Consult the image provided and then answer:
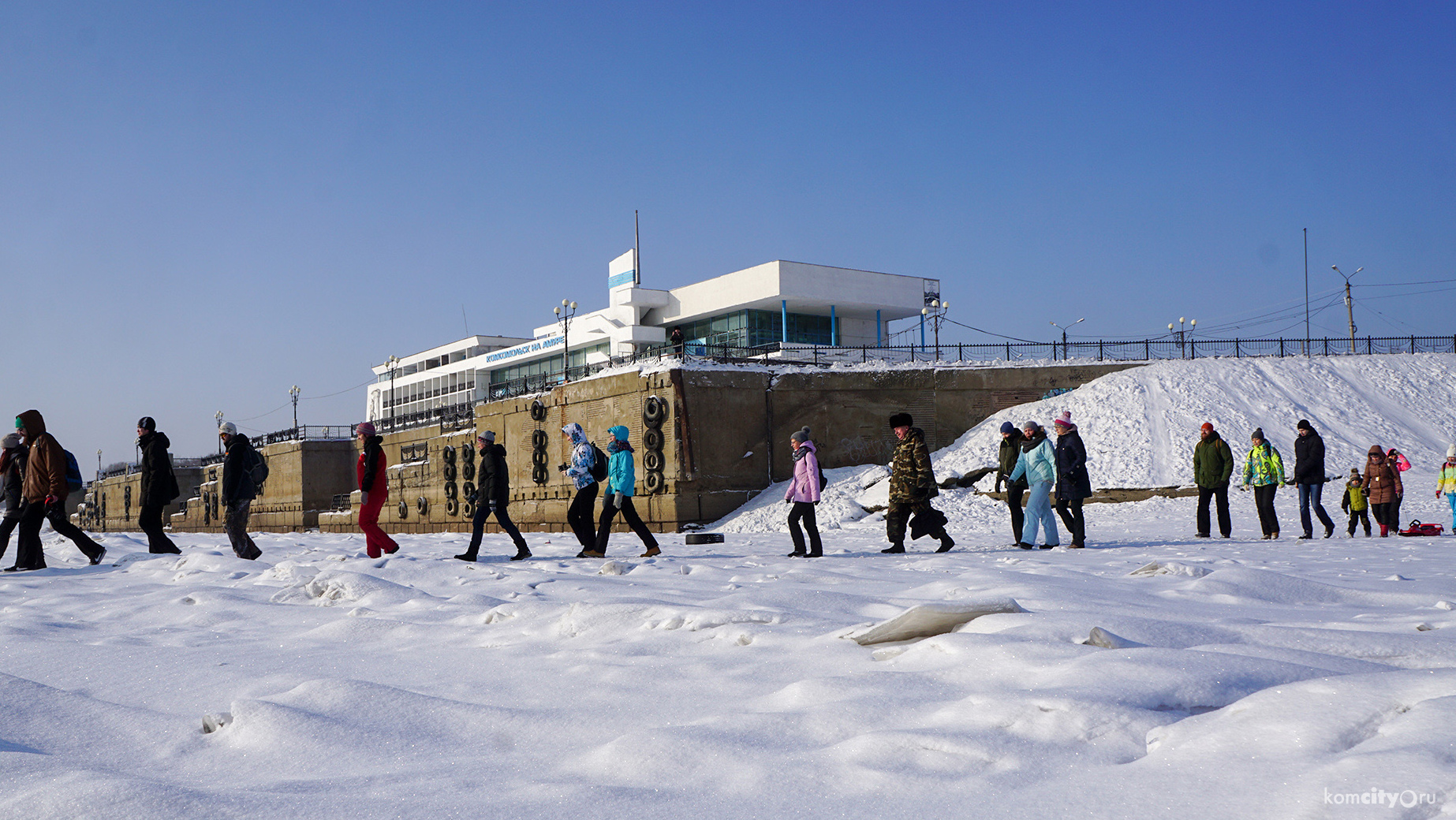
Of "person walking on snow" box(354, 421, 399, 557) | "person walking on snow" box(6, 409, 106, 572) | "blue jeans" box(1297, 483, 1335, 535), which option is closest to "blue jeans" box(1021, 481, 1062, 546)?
"blue jeans" box(1297, 483, 1335, 535)

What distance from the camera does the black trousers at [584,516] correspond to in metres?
12.2

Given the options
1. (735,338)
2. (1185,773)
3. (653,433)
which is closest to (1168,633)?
(1185,773)

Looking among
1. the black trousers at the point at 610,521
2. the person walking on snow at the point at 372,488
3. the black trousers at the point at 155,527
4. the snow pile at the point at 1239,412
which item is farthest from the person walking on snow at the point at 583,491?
the snow pile at the point at 1239,412

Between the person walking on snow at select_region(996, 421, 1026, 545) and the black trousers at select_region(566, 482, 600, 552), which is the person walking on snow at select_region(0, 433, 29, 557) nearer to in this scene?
the black trousers at select_region(566, 482, 600, 552)

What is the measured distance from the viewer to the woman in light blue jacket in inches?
495

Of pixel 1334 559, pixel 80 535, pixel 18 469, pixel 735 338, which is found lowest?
pixel 1334 559

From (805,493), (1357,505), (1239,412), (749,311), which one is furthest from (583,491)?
(749,311)

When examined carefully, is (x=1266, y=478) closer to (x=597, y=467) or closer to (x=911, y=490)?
(x=911, y=490)

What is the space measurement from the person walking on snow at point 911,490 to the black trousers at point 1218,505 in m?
4.73

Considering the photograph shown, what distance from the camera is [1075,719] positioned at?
10.7 ft

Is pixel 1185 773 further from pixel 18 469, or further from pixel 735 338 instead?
pixel 735 338

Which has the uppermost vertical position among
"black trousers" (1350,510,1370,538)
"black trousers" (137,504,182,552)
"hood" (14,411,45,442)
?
"hood" (14,411,45,442)

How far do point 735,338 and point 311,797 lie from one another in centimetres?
4789

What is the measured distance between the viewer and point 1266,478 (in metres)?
14.3
